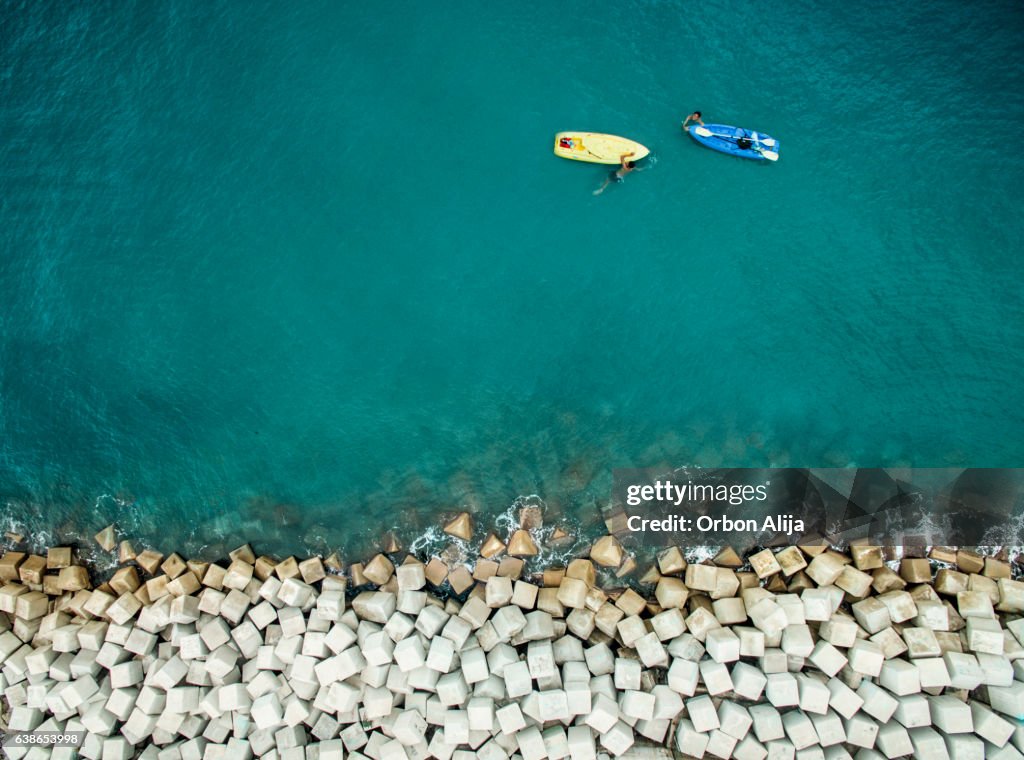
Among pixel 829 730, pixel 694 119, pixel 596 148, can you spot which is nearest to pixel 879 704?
pixel 829 730

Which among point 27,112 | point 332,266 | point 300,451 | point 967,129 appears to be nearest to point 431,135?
point 332,266

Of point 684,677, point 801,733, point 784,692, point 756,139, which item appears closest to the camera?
point 801,733

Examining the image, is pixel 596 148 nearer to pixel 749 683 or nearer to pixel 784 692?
pixel 749 683

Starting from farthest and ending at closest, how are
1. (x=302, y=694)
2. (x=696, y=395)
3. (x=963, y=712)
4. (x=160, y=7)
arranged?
(x=160, y=7) < (x=696, y=395) < (x=302, y=694) < (x=963, y=712)

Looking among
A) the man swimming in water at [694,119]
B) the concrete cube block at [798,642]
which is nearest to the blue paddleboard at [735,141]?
the man swimming in water at [694,119]

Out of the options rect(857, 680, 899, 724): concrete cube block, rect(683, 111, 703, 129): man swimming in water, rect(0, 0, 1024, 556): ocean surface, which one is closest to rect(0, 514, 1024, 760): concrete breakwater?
rect(857, 680, 899, 724): concrete cube block

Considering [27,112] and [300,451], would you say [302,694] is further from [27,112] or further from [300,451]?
[27,112]

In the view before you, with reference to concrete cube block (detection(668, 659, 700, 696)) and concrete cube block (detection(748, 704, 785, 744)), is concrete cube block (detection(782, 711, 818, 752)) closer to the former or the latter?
concrete cube block (detection(748, 704, 785, 744))
